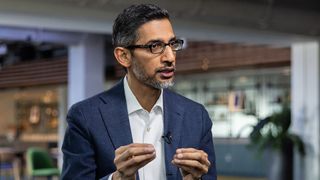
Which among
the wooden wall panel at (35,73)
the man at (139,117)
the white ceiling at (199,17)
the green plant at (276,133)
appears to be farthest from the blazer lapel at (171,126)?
the wooden wall panel at (35,73)

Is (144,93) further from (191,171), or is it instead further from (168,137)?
(191,171)

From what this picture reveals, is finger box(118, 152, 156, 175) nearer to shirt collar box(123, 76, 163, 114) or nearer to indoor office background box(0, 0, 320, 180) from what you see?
shirt collar box(123, 76, 163, 114)

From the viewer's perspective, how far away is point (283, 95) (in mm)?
10484

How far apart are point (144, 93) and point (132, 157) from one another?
0.25 metres

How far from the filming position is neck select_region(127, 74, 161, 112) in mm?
1464

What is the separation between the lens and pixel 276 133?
8797 mm

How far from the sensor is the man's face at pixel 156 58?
1.39m

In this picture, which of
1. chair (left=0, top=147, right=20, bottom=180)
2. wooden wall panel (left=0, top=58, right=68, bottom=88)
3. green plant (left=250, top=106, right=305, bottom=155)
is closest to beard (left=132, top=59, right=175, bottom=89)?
green plant (left=250, top=106, right=305, bottom=155)

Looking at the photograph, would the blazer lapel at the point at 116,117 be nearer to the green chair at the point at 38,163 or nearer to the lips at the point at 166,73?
the lips at the point at 166,73

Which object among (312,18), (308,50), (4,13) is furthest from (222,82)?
(4,13)

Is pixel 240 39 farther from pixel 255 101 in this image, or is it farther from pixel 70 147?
pixel 70 147

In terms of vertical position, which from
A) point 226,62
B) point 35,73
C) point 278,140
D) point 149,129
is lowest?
point 278,140

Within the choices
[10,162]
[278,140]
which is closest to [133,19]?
[278,140]

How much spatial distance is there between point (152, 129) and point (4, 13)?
4.87 meters
